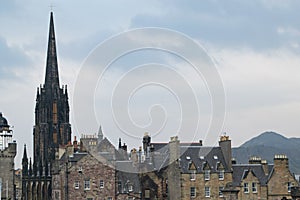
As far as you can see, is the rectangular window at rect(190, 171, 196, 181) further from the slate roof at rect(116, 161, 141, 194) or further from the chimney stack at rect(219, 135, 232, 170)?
the slate roof at rect(116, 161, 141, 194)

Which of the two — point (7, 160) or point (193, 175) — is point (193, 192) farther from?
point (7, 160)

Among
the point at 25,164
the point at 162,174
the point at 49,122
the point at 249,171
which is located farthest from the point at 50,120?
the point at 249,171

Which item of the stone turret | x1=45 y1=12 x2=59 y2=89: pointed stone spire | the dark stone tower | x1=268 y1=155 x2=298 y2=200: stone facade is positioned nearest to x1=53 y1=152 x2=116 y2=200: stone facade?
the stone turret

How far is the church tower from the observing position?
10869 centimetres

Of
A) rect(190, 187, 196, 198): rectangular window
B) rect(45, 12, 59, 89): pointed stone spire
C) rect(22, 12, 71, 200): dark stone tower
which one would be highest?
rect(45, 12, 59, 89): pointed stone spire

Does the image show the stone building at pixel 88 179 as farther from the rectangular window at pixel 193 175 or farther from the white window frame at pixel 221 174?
the white window frame at pixel 221 174

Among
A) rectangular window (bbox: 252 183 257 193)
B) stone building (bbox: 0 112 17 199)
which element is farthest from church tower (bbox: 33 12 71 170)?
rectangular window (bbox: 252 183 257 193)

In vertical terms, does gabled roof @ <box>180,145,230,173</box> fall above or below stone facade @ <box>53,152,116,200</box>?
above

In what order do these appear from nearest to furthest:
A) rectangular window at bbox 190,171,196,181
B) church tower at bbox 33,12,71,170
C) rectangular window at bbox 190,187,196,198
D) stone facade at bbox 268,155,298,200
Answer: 1. stone facade at bbox 268,155,298,200
2. rectangular window at bbox 190,187,196,198
3. rectangular window at bbox 190,171,196,181
4. church tower at bbox 33,12,71,170

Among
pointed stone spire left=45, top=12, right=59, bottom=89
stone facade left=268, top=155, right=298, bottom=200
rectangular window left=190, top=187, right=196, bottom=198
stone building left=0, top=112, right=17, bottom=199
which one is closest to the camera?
stone facade left=268, top=155, right=298, bottom=200

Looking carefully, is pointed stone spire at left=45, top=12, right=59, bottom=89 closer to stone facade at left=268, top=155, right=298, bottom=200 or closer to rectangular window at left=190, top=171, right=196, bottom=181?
rectangular window at left=190, top=171, right=196, bottom=181

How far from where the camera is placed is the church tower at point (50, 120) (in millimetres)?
108688

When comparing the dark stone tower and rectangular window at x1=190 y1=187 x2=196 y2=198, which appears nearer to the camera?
rectangular window at x1=190 y1=187 x2=196 y2=198

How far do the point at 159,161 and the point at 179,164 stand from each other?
4.82 metres
